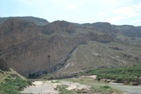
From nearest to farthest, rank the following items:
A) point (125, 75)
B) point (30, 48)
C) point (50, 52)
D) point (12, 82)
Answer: point (12, 82)
point (125, 75)
point (30, 48)
point (50, 52)

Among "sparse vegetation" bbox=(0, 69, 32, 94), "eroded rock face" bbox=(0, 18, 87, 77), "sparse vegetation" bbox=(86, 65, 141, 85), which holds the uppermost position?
"eroded rock face" bbox=(0, 18, 87, 77)

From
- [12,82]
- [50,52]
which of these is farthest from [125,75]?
[50,52]

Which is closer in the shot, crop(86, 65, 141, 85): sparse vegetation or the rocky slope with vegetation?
crop(86, 65, 141, 85): sparse vegetation

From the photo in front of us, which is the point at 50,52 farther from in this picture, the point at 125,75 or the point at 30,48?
the point at 125,75

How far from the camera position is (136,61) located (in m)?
137

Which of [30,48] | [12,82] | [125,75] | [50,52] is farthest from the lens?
[50,52]

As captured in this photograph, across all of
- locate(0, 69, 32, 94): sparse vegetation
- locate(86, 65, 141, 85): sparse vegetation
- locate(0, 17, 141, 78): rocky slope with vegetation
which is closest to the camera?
locate(0, 69, 32, 94): sparse vegetation

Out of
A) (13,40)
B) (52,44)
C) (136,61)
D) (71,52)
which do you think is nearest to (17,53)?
(13,40)

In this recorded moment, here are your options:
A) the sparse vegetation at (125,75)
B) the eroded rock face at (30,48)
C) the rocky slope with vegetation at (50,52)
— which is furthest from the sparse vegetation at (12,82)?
the eroded rock face at (30,48)

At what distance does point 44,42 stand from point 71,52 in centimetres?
1405

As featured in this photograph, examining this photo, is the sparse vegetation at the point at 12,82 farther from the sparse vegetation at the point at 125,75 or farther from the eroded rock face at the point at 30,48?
the eroded rock face at the point at 30,48

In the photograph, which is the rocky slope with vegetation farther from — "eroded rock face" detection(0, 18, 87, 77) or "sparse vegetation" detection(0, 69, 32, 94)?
"sparse vegetation" detection(0, 69, 32, 94)

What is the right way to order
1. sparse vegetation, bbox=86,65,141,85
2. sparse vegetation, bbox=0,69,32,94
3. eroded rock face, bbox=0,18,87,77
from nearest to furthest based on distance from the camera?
sparse vegetation, bbox=0,69,32,94 < sparse vegetation, bbox=86,65,141,85 < eroded rock face, bbox=0,18,87,77

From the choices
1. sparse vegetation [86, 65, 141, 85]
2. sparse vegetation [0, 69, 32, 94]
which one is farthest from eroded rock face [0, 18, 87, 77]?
sparse vegetation [0, 69, 32, 94]
